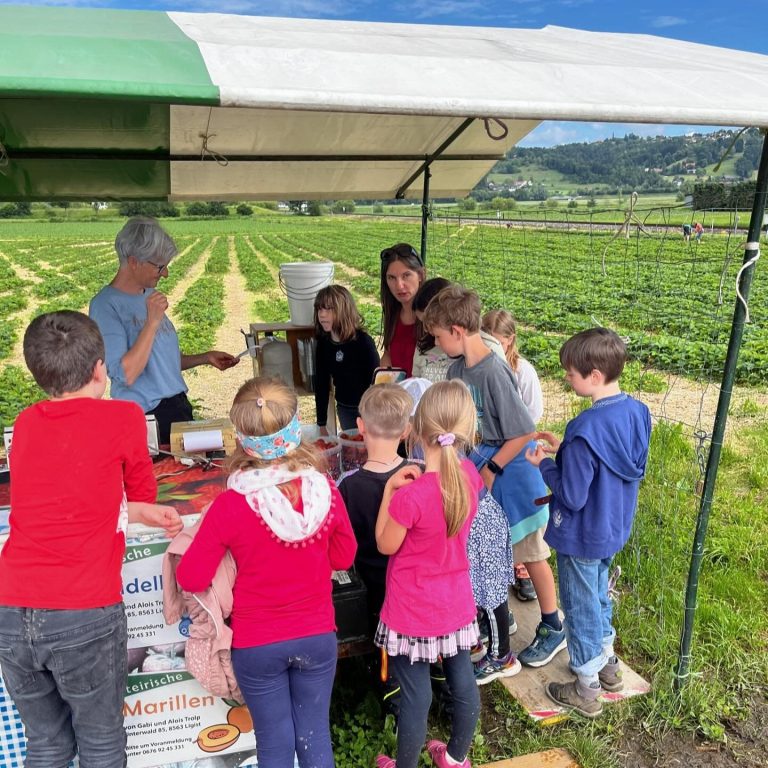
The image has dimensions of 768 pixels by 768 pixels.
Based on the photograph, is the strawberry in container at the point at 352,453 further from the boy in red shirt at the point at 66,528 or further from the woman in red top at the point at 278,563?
the boy in red shirt at the point at 66,528

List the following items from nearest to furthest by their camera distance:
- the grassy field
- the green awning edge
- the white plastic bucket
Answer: the green awning edge, the grassy field, the white plastic bucket

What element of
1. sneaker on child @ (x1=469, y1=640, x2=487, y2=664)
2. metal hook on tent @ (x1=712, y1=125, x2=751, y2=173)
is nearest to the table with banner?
sneaker on child @ (x1=469, y1=640, x2=487, y2=664)

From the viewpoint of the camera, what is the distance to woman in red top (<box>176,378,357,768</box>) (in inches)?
67.6

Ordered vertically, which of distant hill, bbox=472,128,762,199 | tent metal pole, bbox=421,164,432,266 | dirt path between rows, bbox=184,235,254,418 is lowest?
dirt path between rows, bbox=184,235,254,418

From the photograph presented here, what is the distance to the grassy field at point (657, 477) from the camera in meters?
2.50

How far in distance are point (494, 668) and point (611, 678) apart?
1.53 feet

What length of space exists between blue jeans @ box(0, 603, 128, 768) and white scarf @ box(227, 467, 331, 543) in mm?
480

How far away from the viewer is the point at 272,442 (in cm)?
173

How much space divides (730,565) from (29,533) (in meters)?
3.57

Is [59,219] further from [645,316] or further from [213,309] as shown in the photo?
[645,316]

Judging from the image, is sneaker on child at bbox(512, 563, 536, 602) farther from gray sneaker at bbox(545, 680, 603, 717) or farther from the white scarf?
the white scarf

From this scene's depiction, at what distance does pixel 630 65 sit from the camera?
2.04m

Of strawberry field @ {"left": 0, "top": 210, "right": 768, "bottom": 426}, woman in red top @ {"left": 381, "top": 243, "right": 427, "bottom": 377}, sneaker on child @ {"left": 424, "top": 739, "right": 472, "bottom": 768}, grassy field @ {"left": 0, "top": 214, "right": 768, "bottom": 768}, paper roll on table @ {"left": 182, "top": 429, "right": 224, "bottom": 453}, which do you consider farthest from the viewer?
strawberry field @ {"left": 0, "top": 210, "right": 768, "bottom": 426}

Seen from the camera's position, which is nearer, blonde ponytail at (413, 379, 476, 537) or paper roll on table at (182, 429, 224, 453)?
blonde ponytail at (413, 379, 476, 537)
